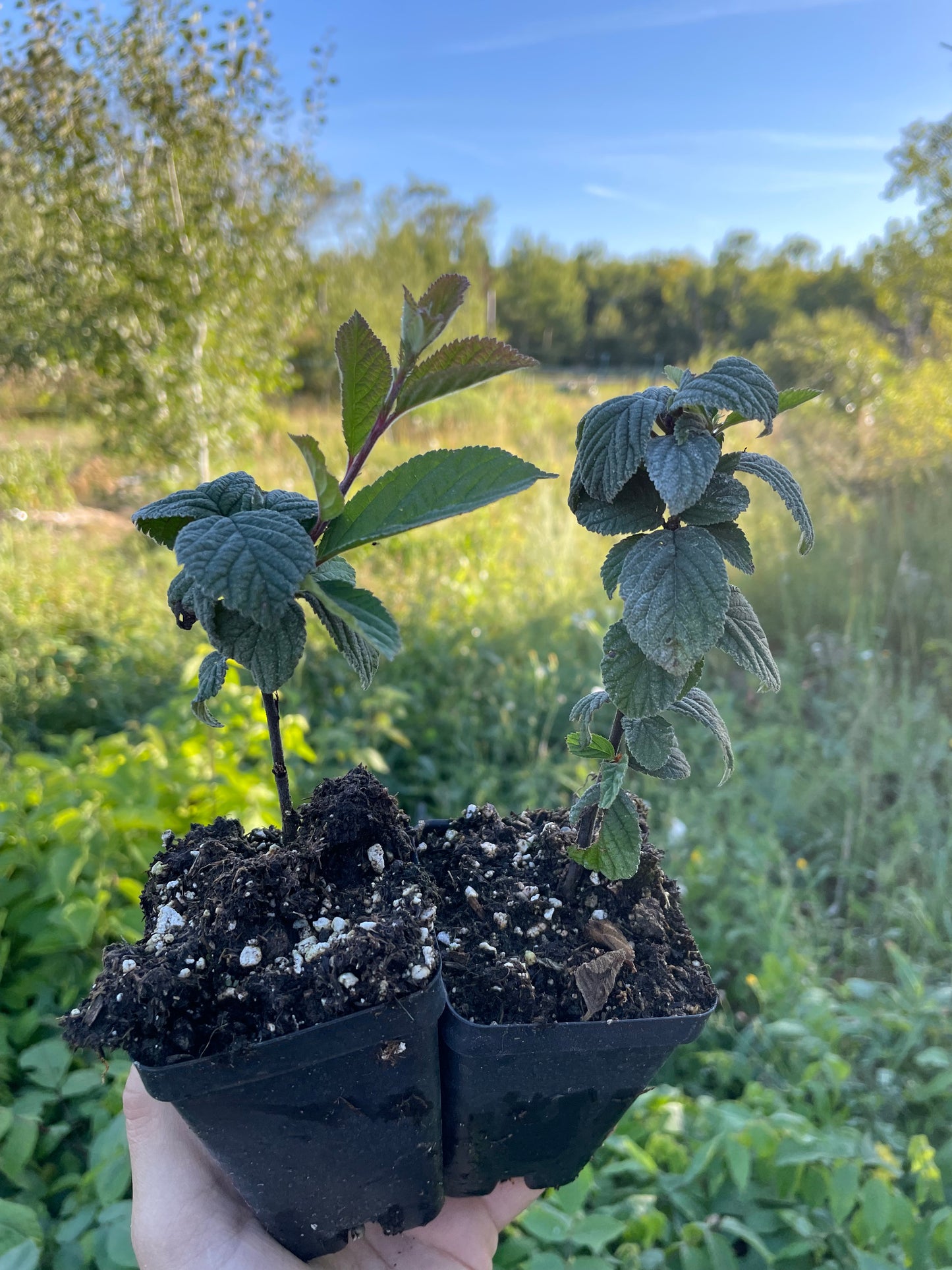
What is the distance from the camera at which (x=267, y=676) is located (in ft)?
2.07

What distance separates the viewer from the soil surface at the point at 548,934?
2.62ft

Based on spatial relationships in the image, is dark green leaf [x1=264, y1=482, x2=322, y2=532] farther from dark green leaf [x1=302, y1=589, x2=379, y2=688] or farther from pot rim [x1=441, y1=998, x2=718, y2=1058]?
pot rim [x1=441, y1=998, x2=718, y2=1058]

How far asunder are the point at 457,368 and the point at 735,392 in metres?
0.24

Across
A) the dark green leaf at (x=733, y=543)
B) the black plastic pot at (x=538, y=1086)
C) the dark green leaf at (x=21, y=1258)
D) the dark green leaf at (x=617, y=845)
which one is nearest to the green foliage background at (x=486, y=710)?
the dark green leaf at (x=21, y=1258)

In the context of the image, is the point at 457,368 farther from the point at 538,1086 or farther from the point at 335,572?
the point at 538,1086

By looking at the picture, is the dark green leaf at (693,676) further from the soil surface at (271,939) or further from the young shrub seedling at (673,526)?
the soil surface at (271,939)

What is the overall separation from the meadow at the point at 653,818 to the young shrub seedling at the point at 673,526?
83 cm

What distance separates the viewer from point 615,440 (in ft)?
2.23

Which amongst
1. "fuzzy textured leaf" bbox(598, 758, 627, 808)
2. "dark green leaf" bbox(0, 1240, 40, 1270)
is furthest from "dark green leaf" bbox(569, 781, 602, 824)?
"dark green leaf" bbox(0, 1240, 40, 1270)

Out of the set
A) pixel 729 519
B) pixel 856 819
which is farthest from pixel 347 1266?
pixel 856 819

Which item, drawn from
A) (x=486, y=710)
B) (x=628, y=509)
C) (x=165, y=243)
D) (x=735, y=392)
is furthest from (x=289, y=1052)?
(x=165, y=243)

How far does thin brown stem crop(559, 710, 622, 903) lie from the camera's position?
88cm

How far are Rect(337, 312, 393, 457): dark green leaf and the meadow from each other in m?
0.87

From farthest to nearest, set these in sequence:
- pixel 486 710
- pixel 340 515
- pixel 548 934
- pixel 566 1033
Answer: pixel 486 710 < pixel 548 934 < pixel 566 1033 < pixel 340 515
